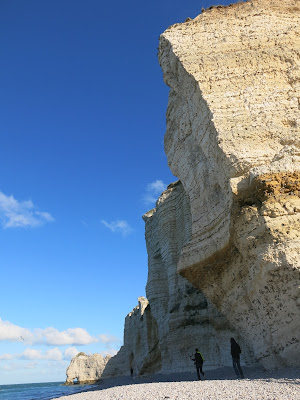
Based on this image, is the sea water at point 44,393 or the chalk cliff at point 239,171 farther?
the sea water at point 44,393

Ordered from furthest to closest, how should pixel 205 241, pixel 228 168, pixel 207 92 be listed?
pixel 207 92, pixel 205 241, pixel 228 168

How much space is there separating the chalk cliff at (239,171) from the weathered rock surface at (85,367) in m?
46.9

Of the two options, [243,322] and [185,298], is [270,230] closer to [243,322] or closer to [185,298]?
[243,322]

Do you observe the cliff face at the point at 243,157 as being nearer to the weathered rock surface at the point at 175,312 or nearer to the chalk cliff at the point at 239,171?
the chalk cliff at the point at 239,171

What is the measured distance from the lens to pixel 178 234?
21.2 m

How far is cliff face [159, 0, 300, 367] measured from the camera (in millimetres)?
7895

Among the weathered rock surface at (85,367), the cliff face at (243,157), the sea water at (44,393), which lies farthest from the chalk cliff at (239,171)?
the weathered rock surface at (85,367)

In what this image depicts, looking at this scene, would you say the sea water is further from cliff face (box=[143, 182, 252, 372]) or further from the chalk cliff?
the chalk cliff

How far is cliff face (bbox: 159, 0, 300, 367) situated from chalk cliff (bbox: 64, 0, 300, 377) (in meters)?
0.03

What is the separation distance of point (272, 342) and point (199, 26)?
1178 cm

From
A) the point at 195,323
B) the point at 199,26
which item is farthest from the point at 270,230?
the point at 195,323

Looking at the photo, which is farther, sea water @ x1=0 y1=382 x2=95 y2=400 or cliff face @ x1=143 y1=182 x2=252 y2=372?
sea water @ x1=0 y1=382 x2=95 y2=400

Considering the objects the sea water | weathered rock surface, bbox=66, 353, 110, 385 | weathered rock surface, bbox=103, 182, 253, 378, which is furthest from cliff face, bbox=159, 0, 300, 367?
weathered rock surface, bbox=66, 353, 110, 385

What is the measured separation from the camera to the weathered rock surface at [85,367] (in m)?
59.2
